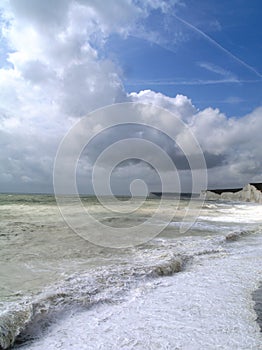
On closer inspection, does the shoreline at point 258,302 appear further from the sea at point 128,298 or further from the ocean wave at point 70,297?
the ocean wave at point 70,297

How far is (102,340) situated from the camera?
13.1 ft

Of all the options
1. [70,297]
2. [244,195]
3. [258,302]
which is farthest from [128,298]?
[244,195]

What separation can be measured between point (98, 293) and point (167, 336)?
2.32 metres

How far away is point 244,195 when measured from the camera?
275 feet

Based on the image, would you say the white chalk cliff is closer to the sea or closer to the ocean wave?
the sea

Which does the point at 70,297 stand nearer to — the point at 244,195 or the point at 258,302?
the point at 258,302

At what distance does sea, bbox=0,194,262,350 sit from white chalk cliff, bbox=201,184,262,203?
216 feet

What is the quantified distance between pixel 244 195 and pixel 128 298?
3335 inches

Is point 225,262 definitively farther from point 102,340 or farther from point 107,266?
point 102,340

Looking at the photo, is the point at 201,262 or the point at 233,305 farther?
the point at 201,262

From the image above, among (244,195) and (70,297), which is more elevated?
(244,195)

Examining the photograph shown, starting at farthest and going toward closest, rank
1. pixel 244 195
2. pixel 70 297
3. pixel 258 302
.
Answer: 1. pixel 244 195
2. pixel 70 297
3. pixel 258 302

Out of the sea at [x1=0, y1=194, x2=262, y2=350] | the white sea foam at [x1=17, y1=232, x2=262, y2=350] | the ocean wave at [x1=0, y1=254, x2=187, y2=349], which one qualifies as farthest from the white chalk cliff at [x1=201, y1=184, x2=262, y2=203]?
the white sea foam at [x1=17, y1=232, x2=262, y2=350]

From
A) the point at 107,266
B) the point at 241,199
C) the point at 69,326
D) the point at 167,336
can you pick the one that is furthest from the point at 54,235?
the point at 241,199
